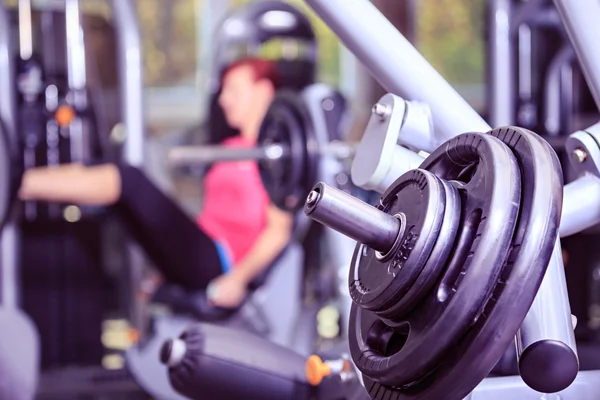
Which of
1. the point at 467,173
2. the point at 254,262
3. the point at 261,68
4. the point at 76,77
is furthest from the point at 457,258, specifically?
the point at 76,77

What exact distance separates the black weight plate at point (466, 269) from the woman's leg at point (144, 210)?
1322 millimetres

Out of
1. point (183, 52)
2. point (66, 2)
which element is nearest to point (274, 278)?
point (66, 2)

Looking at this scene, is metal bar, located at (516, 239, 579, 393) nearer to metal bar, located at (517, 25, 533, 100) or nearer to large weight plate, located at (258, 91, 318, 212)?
large weight plate, located at (258, 91, 318, 212)

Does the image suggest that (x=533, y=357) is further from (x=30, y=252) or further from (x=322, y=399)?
(x=30, y=252)

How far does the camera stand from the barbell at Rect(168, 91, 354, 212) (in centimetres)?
157

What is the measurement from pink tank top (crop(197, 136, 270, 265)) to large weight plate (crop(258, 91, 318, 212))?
62 centimetres

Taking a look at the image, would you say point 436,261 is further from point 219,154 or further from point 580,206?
point 219,154

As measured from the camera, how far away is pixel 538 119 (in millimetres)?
2734

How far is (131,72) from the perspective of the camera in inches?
97.4

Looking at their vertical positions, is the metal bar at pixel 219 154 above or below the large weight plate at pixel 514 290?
below

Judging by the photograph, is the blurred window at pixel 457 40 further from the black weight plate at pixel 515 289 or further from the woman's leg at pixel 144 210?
the black weight plate at pixel 515 289

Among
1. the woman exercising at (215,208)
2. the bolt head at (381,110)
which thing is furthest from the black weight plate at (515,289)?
the woman exercising at (215,208)

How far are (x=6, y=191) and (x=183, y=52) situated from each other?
305 centimetres

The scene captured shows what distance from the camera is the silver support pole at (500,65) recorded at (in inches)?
88.5
